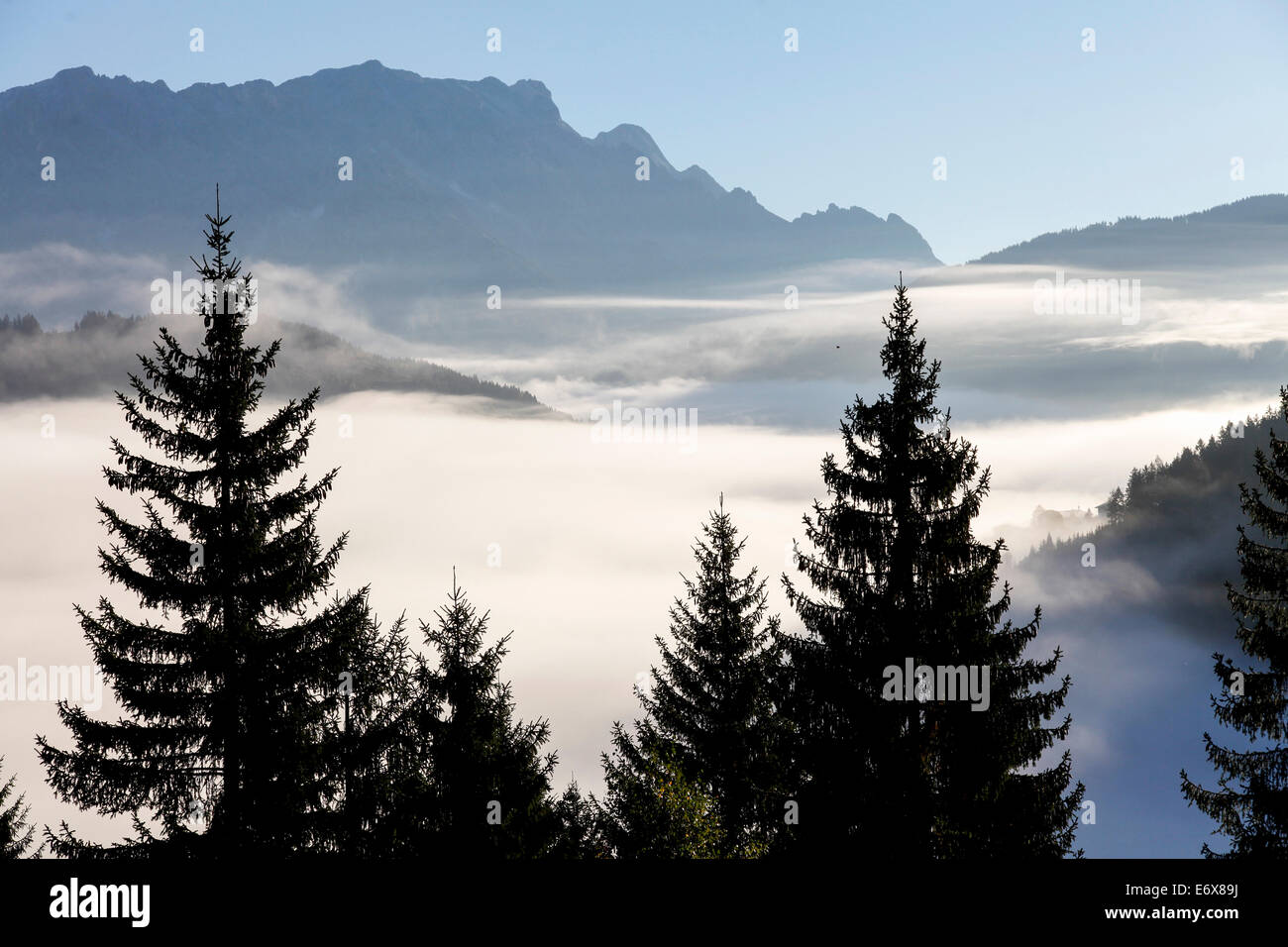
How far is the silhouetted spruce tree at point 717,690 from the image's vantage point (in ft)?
115

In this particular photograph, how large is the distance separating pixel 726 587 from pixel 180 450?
19.8 metres

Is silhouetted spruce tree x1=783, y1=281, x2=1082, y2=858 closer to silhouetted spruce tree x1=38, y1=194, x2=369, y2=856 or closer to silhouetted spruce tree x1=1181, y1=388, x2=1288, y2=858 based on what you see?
silhouetted spruce tree x1=1181, y1=388, x2=1288, y2=858

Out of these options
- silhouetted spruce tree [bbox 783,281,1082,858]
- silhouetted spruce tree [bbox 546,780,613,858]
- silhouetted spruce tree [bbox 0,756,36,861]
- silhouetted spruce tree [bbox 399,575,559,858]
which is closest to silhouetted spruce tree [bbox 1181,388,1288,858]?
silhouetted spruce tree [bbox 783,281,1082,858]

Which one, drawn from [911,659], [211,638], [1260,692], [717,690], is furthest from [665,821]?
[1260,692]

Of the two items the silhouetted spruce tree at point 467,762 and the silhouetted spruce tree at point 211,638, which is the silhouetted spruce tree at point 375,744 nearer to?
the silhouetted spruce tree at point 467,762

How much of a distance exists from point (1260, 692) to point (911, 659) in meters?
6.05

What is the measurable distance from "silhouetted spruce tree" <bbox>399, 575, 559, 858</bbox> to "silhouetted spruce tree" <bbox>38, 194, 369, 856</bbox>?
3.47 metres

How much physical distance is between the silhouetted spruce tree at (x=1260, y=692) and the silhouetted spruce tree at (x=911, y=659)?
286 cm

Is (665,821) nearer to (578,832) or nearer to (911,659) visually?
(911,659)

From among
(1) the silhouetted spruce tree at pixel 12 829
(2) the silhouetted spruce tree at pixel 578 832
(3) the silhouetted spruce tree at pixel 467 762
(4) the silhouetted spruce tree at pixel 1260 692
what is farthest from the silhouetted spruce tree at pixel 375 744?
(4) the silhouetted spruce tree at pixel 1260 692

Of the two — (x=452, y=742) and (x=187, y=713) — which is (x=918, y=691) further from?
(x=187, y=713)
